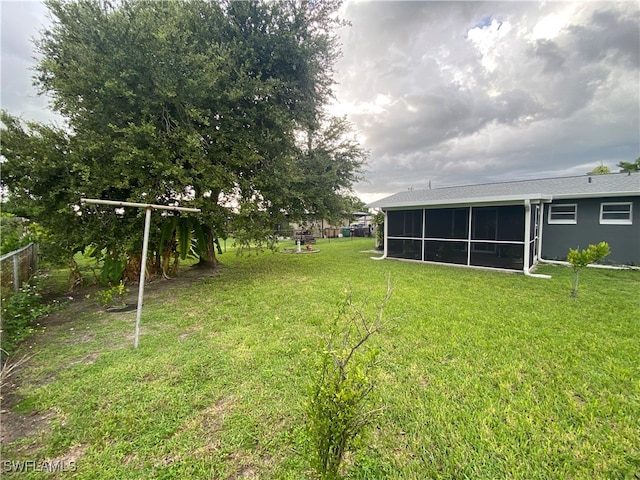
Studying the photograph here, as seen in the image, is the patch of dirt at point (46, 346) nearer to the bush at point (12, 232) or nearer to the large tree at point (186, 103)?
the large tree at point (186, 103)

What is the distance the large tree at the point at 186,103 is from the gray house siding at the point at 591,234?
944 cm

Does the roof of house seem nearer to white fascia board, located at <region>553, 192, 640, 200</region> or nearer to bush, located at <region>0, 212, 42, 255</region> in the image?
white fascia board, located at <region>553, 192, 640, 200</region>

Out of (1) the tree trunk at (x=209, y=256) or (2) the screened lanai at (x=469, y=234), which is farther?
(1) the tree trunk at (x=209, y=256)

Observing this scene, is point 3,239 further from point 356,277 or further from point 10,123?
point 356,277

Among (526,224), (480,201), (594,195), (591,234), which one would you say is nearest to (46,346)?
(480,201)

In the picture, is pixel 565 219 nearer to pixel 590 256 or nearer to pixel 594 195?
pixel 594 195

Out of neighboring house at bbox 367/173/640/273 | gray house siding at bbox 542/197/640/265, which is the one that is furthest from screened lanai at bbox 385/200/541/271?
gray house siding at bbox 542/197/640/265

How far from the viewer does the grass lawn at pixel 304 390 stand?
179 cm

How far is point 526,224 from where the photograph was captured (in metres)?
7.84

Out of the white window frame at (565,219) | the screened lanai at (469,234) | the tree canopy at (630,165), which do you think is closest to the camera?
the screened lanai at (469,234)

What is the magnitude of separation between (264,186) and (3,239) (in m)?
8.40

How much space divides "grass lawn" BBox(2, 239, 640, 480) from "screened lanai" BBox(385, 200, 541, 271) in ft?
11.2

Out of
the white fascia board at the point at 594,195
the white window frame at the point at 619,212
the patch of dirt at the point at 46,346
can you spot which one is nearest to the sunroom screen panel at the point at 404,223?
the white fascia board at the point at 594,195

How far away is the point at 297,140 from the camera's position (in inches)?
354
